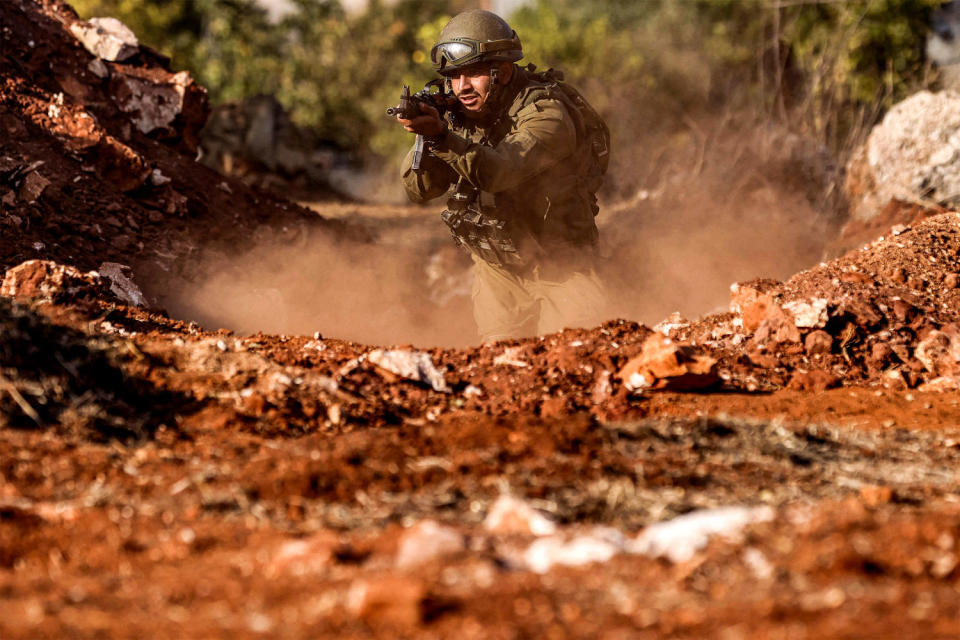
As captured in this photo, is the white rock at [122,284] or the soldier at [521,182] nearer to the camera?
the soldier at [521,182]

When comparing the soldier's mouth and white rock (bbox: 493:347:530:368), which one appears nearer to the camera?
white rock (bbox: 493:347:530:368)

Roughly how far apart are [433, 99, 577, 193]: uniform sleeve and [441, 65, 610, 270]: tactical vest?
17 centimetres

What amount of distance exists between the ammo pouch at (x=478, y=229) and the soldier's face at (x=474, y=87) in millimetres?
418

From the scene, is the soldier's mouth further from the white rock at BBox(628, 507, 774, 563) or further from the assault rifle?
the white rock at BBox(628, 507, 774, 563)

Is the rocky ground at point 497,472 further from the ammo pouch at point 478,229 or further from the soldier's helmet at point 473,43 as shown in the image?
the soldier's helmet at point 473,43

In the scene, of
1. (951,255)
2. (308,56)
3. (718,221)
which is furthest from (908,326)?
(308,56)

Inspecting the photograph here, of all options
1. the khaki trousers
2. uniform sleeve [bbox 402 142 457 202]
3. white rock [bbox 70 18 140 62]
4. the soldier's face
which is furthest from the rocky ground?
white rock [bbox 70 18 140 62]

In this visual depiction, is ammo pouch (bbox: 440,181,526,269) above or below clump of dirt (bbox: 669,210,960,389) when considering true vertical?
above

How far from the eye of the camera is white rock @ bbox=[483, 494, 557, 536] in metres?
2.66

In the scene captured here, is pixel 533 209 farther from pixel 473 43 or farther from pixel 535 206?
pixel 473 43

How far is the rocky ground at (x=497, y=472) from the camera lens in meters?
2.14

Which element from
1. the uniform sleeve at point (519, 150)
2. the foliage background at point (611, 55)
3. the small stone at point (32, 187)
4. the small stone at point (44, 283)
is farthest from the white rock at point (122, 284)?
the foliage background at point (611, 55)

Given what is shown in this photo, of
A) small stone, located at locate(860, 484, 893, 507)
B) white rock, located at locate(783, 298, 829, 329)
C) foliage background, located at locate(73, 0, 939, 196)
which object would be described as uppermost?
foliage background, located at locate(73, 0, 939, 196)

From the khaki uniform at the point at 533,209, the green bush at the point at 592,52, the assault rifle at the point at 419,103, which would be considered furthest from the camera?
the green bush at the point at 592,52
